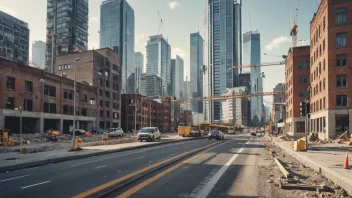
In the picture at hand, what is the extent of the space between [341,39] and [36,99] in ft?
172

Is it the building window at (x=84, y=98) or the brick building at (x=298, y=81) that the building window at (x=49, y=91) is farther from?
the brick building at (x=298, y=81)

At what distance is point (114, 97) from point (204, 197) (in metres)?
87.2

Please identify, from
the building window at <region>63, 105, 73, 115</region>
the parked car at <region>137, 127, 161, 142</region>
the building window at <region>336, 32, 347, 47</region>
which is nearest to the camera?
the parked car at <region>137, 127, 161, 142</region>

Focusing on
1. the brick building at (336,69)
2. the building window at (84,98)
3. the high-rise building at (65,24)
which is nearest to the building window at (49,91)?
the building window at (84,98)

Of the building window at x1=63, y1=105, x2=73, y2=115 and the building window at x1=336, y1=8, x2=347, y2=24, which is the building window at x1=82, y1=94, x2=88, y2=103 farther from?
the building window at x1=336, y1=8, x2=347, y2=24

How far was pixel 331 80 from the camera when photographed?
44.5m

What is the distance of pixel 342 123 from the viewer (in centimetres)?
4300

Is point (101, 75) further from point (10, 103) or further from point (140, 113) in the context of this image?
point (10, 103)

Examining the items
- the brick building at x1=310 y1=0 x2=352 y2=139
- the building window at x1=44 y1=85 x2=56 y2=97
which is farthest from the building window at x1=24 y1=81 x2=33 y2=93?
the brick building at x1=310 y1=0 x2=352 y2=139

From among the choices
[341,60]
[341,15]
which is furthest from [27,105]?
[341,15]

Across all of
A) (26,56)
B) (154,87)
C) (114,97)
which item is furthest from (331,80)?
(26,56)

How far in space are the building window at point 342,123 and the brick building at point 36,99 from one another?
41288 mm

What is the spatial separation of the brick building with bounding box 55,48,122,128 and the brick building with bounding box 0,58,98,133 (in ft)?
29.6

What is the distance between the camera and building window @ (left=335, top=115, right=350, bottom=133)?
4266 cm
